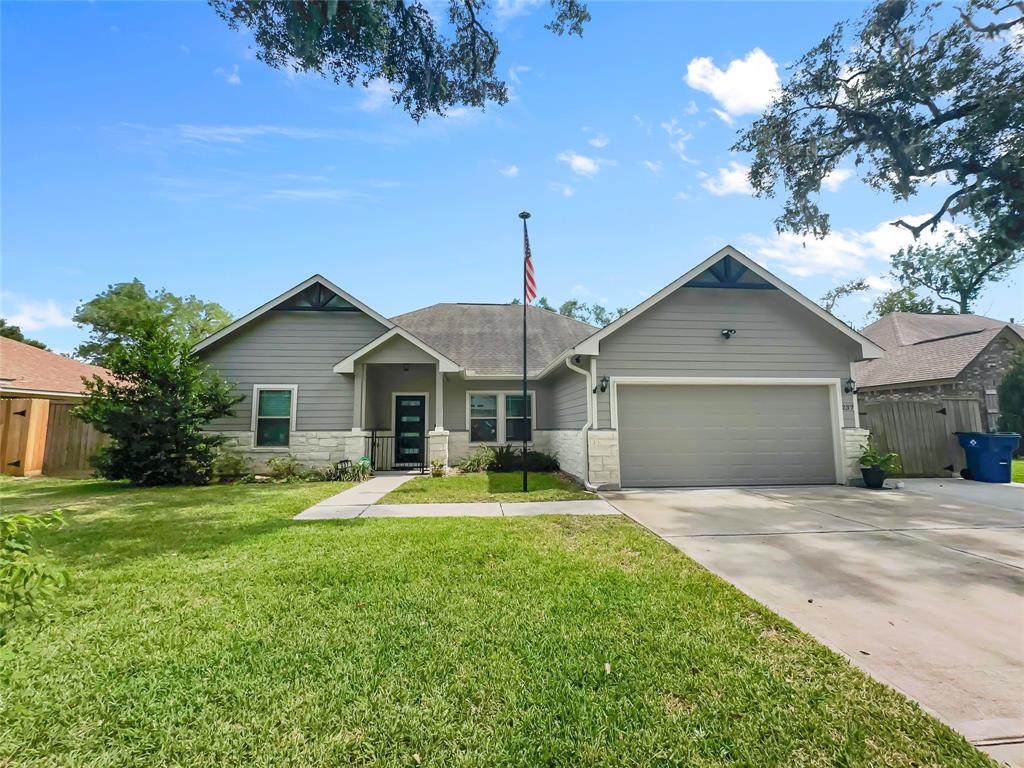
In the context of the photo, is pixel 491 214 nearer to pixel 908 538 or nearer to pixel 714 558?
pixel 714 558

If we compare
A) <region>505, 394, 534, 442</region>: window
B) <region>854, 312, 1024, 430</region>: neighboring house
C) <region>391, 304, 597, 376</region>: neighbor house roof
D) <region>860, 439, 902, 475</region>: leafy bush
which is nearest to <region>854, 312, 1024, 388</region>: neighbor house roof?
<region>854, 312, 1024, 430</region>: neighboring house

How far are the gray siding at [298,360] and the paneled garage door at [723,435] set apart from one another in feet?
25.5

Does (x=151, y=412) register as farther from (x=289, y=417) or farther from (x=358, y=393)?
(x=358, y=393)

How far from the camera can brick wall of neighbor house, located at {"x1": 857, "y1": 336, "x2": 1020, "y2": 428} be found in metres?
15.1

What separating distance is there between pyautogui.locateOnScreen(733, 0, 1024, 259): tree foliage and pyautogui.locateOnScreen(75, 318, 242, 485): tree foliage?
62.3 ft

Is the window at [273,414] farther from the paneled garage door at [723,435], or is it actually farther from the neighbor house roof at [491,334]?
the paneled garage door at [723,435]

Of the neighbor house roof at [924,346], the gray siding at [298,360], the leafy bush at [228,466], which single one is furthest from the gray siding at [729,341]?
the leafy bush at [228,466]

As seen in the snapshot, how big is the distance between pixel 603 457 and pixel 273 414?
914 centimetres

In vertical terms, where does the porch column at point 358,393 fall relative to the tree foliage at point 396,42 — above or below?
below

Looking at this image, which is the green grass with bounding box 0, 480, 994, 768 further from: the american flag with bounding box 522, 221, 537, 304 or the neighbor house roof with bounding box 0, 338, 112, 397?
the neighbor house roof with bounding box 0, 338, 112, 397

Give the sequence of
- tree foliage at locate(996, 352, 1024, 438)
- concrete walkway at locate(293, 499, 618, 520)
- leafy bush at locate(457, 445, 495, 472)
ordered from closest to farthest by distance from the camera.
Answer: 1. concrete walkway at locate(293, 499, 618, 520)
2. leafy bush at locate(457, 445, 495, 472)
3. tree foliage at locate(996, 352, 1024, 438)

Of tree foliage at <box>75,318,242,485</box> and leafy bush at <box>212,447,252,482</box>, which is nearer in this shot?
tree foliage at <box>75,318,242,485</box>

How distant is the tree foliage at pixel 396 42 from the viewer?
7.57 m

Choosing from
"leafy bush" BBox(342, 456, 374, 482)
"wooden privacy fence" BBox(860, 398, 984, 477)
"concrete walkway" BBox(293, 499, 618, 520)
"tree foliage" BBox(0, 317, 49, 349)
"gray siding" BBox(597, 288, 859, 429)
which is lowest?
"concrete walkway" BBox(293, 499, 618, 520)
